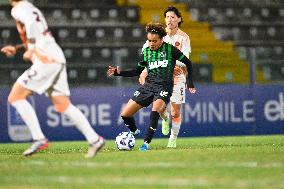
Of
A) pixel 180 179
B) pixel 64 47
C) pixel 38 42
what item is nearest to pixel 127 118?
pixel 38 42

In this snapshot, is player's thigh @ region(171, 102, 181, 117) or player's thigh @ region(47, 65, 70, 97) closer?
player's thigh @ region(47, 65, 70, 97)

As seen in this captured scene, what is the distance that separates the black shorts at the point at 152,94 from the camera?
12180 mm

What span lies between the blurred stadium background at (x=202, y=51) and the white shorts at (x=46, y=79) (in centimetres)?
803

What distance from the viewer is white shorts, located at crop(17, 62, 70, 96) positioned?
10016 mm

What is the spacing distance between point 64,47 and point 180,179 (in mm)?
14175

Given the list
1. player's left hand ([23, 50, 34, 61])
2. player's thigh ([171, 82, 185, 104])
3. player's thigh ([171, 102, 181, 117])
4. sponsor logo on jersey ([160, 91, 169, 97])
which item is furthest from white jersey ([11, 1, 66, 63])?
player's thigh ([171, 102, 181, 117])

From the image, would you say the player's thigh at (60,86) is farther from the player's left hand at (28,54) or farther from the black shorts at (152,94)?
the black shorts at (152,94)

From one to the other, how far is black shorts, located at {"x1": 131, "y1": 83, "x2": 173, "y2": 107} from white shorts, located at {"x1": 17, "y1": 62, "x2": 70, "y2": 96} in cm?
232

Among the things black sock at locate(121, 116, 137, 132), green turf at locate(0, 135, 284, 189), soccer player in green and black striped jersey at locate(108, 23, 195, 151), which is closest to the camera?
green turf at locate(0, 135, 284, 189)

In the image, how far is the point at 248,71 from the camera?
19.4 m

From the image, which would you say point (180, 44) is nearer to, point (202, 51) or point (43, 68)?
point (43, 68)

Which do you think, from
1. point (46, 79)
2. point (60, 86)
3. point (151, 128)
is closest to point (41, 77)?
point (46, 79)

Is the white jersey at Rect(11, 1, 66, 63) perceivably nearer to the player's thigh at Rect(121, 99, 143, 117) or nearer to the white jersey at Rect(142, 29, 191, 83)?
the player's thigh at Rect(121, 99, 143, 117)

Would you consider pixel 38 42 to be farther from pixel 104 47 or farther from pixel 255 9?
pixel 255 9
